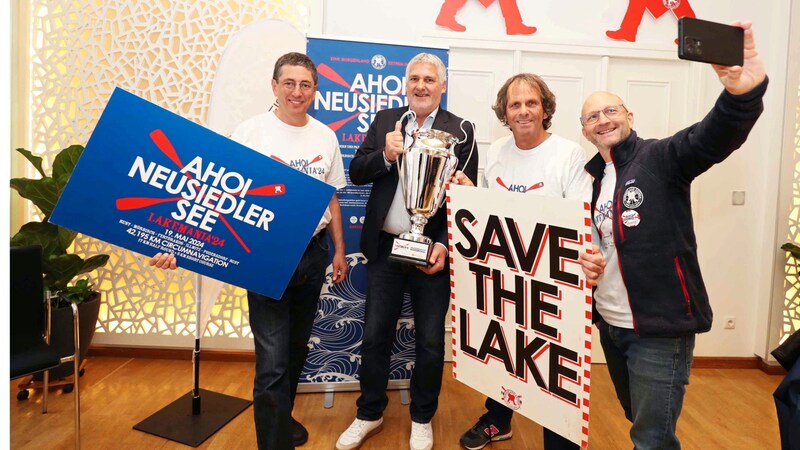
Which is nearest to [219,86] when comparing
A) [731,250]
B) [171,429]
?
[171,429]

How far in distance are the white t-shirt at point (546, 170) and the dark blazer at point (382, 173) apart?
0.20 m

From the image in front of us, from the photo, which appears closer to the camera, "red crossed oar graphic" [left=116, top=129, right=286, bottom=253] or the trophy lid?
"red crossed oar graphic" [left=116, top=129, right=286, bottom=253]

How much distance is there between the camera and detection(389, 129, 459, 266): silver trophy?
202 cm

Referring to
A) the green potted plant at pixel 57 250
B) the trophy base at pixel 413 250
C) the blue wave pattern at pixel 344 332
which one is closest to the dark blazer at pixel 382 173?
the trophy base at pixel 413 250

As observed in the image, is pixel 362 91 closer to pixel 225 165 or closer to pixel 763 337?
pixel 225 165

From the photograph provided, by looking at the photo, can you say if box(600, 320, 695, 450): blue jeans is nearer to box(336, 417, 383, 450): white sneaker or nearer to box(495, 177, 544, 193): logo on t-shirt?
box(495, 177, 544, 193): logo on t-shirt

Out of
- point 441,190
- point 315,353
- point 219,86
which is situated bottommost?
point 315,353

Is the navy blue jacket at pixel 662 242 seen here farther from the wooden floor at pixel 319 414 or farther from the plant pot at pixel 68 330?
the plant pot at pixel 68 330

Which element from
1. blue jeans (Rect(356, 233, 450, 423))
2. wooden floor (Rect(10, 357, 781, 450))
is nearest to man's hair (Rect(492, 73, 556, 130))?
blue jeans (Rect(356, 233, 450, 423))

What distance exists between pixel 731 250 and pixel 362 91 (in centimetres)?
282

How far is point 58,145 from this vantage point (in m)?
3.38

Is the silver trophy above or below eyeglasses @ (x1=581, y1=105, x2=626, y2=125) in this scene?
below

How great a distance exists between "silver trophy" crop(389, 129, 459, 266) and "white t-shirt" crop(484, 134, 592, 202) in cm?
24

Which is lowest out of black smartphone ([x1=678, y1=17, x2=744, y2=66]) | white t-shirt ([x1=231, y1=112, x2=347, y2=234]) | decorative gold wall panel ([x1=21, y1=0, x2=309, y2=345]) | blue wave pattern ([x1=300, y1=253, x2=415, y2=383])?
blue wave pattern ([x1=300, y1=253, x2=415, y2=383])
